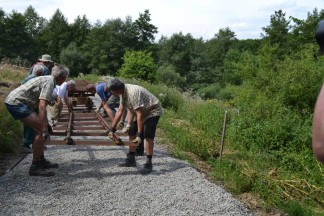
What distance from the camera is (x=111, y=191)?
5801mm

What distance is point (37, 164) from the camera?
6387 mm

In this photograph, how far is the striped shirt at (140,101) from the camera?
660cm

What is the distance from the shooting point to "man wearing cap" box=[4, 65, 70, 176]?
6.05m

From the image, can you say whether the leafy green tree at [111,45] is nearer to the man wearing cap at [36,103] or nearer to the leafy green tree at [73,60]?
the leafy green tree at [73,60]

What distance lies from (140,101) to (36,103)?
167 cm

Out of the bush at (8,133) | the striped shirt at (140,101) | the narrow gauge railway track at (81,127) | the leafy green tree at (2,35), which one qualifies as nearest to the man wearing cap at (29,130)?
the bush at (8,133)

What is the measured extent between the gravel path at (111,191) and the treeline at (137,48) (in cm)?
3329

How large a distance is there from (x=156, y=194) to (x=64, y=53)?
5276 cm

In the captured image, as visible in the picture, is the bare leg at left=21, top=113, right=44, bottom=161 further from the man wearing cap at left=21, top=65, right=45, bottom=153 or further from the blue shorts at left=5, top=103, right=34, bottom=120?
the man wearing cap at left=21, top=65, right=45, bottom=153

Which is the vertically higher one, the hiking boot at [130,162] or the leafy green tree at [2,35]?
the leafy green tree at [2,35]

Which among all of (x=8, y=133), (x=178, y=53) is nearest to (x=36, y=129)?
(x=8, y=133)

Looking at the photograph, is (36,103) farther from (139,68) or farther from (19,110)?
(139,68)

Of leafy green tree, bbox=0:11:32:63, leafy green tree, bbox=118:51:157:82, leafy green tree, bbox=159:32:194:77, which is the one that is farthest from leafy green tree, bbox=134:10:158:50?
leafy green tree, bbox=118:51:157:82

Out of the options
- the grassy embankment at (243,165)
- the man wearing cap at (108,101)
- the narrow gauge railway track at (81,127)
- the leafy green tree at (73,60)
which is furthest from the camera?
the leafy green tree at (73,60)
